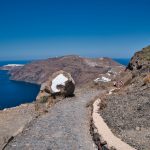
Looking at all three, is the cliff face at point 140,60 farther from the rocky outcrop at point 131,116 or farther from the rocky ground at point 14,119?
the rocky ground at point 14,119

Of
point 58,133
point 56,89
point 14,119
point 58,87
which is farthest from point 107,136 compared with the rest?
point 58,87

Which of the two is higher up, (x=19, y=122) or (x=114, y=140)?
(x=114, y=140)

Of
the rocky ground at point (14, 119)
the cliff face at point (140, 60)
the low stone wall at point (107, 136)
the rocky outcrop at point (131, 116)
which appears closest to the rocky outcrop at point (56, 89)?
the rocky ground at point (14, 119)

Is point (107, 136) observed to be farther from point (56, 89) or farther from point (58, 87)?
point (58, 87)

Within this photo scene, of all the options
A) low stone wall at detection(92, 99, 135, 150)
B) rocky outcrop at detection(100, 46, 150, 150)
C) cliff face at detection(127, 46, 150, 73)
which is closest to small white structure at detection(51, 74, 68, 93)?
rocky outcrop at detection(100, 46, 150, 150)

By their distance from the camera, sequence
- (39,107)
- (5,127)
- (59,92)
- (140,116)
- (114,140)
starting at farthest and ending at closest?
1. (59,92)
2. (39,107)
3. (5,127)
4. (140,116)
5. (114,140)

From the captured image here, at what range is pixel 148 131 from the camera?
1423 cm

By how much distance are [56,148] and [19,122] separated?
30.9 feet

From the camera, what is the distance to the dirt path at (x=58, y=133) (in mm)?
14078

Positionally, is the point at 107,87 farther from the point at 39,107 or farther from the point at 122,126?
the point at 122,126

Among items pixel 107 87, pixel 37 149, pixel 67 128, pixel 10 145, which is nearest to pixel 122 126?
pixel 67 128

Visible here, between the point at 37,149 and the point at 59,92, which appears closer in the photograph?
the point at 37,149

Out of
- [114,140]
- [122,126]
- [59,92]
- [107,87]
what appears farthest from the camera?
[107,87]

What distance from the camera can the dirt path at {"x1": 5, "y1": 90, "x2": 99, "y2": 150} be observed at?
554 inches
